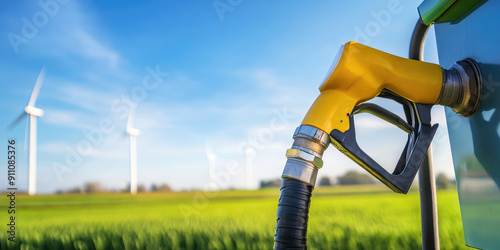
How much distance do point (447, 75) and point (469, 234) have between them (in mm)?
465

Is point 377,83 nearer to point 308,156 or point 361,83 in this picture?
point 361,83

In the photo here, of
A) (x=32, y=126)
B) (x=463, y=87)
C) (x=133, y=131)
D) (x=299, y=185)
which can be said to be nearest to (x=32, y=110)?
(x=32, y=126)

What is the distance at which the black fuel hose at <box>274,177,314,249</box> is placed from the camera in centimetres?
83

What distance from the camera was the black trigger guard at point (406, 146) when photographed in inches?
34.7

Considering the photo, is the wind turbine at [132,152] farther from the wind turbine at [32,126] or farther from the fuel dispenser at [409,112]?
the fuel dispenser at [409,112]

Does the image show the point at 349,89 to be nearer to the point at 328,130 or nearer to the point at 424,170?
the point at 328,130

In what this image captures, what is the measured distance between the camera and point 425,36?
1.21 metres

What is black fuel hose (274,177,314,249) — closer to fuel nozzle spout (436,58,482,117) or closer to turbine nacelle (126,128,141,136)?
fuel nozzle spout (436,58,482,117)

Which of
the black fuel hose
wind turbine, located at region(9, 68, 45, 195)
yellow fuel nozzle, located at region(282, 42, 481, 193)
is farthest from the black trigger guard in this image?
wind turbine, located at region(9, 68, 45, 195)

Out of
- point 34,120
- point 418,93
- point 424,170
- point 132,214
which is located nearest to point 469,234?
point 424,170

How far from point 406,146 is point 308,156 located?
11.6 inches

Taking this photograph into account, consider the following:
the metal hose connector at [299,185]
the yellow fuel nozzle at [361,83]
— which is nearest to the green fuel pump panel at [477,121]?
the yellow fuel nozzle at [361,83]

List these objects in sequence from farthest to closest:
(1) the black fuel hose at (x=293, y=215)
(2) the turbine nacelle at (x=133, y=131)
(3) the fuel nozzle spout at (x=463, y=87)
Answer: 1. (2) the turbine nacelle at (x=133, y=131)
2. (3) the fuel nozzle spout at (x=463, y=87)
3. (1) the black fuel hose at (x=293, y=215)

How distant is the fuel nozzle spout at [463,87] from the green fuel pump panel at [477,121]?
0.05 feet
